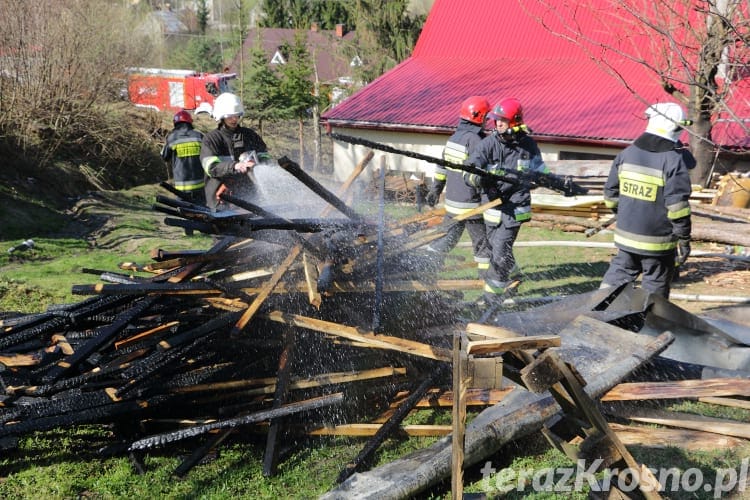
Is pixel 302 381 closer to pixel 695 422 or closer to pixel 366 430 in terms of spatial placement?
pixel 366 430

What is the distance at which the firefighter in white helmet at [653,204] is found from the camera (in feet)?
19.6

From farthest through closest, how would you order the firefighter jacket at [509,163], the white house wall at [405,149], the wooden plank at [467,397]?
the white house wall at [405,149]
the firefighter jacket at [509,163]
the wooden plank at [467,397]

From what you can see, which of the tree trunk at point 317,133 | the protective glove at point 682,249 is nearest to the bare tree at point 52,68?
the tree trunk at point 317,133

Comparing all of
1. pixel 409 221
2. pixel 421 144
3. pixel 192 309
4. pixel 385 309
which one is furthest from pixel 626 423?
pixel 421 144

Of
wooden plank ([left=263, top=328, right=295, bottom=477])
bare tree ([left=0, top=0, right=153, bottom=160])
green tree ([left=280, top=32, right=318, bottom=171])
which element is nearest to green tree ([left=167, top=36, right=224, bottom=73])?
green tree ([left=280, top=32, right=318, bottom=171])

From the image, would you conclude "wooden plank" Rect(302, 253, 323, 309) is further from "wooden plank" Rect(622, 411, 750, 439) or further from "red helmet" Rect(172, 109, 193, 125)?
"red helmet" Rect(172, 109, 193, 125)

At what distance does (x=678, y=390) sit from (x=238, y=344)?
318cm

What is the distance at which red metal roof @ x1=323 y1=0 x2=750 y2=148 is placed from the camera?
635 inches

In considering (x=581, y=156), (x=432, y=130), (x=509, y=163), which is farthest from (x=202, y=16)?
(x=509, y=163)

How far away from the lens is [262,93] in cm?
2538

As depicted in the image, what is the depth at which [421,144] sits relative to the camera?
62.0 feet

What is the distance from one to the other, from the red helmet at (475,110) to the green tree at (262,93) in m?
18.5

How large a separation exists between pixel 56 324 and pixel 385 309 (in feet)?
8.35

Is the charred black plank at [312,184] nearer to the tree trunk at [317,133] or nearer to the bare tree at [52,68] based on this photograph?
the bare tree at [52,68]
